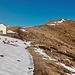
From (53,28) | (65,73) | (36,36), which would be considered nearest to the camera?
(65,73)

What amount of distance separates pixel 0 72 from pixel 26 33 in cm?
3963

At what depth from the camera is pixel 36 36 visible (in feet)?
168

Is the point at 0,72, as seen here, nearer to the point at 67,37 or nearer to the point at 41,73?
the point at 41,73

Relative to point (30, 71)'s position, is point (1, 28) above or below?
above

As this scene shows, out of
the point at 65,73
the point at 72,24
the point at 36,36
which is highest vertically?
the point at 72,24

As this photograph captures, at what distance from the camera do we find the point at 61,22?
259ft

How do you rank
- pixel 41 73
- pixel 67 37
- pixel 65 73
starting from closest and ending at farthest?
pixel 41 73 < pixel 65 73 < pixel 67 37

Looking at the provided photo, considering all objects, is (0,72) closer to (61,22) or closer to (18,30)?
(18,30)

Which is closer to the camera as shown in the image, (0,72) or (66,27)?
(0,72)

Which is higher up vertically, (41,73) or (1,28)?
(1,28)

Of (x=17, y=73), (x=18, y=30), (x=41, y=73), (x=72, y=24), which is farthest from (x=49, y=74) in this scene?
(x=72, y=24)

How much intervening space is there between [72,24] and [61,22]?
4753mm

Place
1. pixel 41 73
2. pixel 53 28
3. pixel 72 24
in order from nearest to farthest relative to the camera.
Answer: pixel 41 73, pixel 53 28, pixel 72 24

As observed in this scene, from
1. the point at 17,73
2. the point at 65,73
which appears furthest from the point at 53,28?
the point at 17,73
